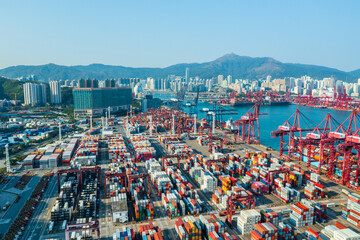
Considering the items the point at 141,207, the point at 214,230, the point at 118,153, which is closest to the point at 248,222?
the point at 214,230

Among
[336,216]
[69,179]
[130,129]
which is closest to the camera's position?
[336,216]

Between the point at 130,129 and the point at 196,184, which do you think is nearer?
the point at 196,184

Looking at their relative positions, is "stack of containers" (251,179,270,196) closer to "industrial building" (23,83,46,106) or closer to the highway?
the highway

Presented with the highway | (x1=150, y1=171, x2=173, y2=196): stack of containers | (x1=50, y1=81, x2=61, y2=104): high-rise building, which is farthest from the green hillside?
(x1=150, y1=171, x2=173, y2=196): stack of containers

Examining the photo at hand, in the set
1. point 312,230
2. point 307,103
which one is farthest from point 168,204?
point 307,103

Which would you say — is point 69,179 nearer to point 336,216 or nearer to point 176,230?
point 176,230

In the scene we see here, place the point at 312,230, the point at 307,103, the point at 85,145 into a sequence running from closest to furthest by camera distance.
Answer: the point at 312,230
the point at 85,145
the point at 307,103
